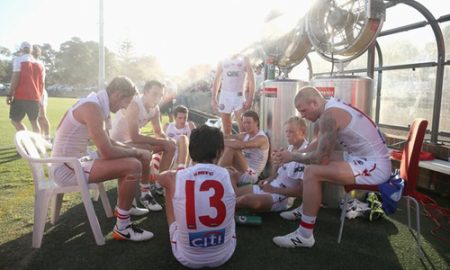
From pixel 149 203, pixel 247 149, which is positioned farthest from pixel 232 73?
pixel 149 203

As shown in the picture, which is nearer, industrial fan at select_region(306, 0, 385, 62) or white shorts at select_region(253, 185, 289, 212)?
white shorts at select_region(253, 185, 289, 212)

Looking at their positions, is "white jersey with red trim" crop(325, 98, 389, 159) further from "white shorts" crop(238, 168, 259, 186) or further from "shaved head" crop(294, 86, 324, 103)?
"white shorts" crop(238, 168, 259, 186)

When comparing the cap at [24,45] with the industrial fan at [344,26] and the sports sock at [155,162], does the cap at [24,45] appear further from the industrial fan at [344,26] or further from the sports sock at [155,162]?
the industrial fan at [344,26]

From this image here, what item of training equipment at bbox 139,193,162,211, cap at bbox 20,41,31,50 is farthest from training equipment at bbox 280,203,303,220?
cap at bbox 20,41,31,50

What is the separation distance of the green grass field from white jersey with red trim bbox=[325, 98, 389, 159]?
783mm

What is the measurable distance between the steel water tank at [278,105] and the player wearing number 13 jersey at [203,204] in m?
2.60

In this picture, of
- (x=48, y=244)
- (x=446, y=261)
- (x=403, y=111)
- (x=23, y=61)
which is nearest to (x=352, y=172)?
(x=446, y=261)

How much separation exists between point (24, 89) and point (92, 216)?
178 inches

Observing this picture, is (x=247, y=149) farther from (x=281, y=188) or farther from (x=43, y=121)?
(x=43, y=121)

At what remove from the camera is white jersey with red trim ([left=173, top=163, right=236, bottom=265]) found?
81.1 inches

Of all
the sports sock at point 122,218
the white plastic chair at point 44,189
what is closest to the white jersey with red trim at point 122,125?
the white plastic chair at point 44,189

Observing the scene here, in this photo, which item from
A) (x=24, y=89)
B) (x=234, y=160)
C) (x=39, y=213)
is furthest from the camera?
(x=24, y=89)

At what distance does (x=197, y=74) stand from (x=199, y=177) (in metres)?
18.4

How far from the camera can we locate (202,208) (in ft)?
6.77
